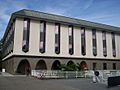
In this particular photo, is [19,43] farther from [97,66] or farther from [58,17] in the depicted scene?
[97,66]

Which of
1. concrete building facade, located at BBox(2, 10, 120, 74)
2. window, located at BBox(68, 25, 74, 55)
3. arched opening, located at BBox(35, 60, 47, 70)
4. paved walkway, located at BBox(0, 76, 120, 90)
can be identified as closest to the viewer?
paved walkway, located at BBox(0, 76, 120, 90)

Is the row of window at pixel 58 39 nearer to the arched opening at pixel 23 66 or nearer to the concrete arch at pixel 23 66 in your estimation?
the concrete arch at pixel 23 66

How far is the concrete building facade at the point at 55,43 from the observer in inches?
1369

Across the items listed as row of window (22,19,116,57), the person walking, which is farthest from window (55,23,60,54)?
the person walking

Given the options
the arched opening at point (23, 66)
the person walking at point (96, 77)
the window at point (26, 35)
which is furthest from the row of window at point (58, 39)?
the person walking at point (96, 77)

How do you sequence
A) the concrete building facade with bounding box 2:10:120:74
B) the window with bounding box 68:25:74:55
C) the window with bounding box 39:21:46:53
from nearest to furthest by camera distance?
the concrete building facade with bounding box 2:10:120:74
the window with bounding box 39:21:46:53
the window with bounding box 68:25:74:55

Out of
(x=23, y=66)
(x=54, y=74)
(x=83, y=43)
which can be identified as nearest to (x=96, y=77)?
(x=54, y=74)

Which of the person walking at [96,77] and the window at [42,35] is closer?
the person walking at [96,77]

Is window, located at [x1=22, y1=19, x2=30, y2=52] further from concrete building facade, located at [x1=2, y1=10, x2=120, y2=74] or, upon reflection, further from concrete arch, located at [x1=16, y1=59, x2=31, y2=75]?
concrete arch, located at [x1=16, y1=59, x2=31, y2=75]

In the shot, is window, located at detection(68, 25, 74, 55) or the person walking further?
window, located at detection(68, 25, 74, 55)

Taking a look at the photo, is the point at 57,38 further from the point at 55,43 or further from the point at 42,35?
the point at 42,35

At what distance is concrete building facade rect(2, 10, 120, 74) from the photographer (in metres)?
34.8

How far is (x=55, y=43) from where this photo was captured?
38.3 m

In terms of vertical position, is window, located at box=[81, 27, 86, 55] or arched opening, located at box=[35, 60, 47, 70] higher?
window, located at box=[81, 27, 86, 55]
